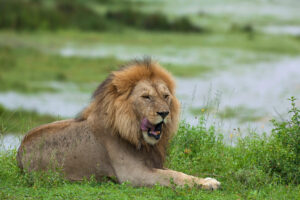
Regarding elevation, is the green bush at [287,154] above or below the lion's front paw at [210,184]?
above

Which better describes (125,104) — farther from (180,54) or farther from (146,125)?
(180,54)

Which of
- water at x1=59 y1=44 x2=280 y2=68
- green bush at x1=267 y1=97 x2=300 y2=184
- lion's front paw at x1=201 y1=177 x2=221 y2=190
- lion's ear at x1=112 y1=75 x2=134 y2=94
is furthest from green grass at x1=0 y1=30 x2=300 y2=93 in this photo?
lion's front paw at x1=201 y1=177 x2=221 y2=190

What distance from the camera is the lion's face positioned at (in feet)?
18.2

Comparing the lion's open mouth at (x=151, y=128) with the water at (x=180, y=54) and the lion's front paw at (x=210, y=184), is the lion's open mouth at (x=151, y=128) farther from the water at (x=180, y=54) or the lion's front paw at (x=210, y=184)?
the water at (x=180, y=54)

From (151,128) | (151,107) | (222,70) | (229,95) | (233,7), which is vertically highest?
(233,7)

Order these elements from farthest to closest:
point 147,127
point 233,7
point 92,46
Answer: point 233,7, point 92,46, point 147,127

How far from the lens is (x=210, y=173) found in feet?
21.1

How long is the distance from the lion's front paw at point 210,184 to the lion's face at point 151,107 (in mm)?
646

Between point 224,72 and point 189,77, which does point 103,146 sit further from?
point 224,72

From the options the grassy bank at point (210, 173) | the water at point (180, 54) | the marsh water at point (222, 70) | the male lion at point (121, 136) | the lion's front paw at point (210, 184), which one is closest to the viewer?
the grassy bank at point (210, 173)

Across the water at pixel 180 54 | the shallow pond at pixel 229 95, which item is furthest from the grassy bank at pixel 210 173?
the water at pixel 180 54

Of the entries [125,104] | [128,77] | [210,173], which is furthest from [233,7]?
[125,104]

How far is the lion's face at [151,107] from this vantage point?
5.55 metres

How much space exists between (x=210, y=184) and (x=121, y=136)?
103 cm
